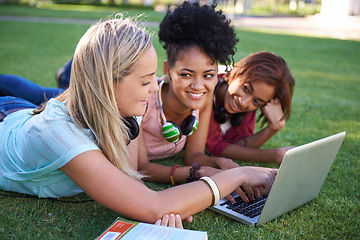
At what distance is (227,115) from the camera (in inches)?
140

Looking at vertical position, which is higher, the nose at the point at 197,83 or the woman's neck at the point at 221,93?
the nose at the point at 197,83

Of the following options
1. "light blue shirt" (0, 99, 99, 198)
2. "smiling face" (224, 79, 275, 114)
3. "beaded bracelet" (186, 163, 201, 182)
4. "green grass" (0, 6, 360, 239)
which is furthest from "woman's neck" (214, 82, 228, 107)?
"light blue shirt" (0, 99, 99, 198)

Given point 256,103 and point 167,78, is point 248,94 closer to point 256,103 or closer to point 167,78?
point 256,103

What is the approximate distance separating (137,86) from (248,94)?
4.80 ft

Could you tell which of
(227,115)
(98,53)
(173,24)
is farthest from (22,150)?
(227,115)

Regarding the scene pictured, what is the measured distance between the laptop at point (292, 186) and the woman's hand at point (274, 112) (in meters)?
0.98

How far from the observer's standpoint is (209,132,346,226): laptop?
2.04 metres

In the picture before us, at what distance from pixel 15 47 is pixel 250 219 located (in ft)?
29.8

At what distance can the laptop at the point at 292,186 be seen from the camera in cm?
204

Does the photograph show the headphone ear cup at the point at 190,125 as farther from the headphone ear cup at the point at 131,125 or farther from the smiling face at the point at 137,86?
the smiling face at the point at 137,86

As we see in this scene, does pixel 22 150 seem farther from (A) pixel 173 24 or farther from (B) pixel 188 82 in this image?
(A) pixel 173 24

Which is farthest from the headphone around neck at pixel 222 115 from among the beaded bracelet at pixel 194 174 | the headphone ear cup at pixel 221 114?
the beaded bracelet at pixel 194 174

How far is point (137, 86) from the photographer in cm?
213

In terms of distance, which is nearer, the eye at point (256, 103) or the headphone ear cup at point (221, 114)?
the eye at point (256, 103)
